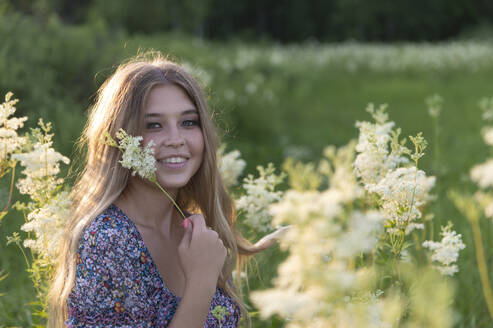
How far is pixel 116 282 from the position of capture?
1.92m

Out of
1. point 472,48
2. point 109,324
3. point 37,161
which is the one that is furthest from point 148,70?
point 472,48

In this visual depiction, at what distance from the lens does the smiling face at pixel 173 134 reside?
215cm

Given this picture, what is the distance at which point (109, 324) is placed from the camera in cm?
191

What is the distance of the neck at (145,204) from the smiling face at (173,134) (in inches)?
2.5

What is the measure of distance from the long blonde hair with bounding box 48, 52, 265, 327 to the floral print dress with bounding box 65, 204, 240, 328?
46 millimetres

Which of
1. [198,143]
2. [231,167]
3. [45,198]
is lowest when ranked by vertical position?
[45,198]

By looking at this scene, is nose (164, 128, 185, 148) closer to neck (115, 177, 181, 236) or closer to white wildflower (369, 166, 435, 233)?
neck (115, 177, 181, 236)

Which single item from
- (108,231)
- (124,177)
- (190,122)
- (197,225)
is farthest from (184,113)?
(108,231)

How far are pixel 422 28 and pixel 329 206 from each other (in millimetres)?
42127

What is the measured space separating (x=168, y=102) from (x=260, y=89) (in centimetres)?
705

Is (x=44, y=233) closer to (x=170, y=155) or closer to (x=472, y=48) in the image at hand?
(x=170, y=155)

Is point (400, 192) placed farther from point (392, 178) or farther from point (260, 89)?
point (260, 89)

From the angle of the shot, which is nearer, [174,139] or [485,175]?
[485,175]

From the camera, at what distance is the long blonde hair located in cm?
201
